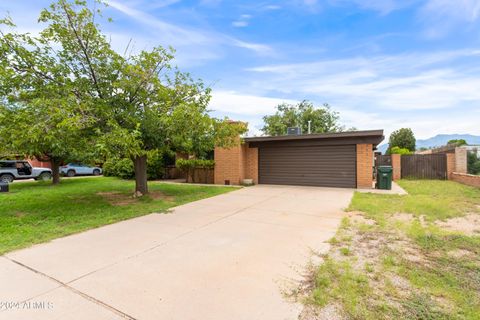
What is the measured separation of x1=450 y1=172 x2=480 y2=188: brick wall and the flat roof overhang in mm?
4083

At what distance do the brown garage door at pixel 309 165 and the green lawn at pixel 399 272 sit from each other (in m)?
5.67

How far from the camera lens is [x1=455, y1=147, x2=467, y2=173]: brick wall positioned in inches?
478

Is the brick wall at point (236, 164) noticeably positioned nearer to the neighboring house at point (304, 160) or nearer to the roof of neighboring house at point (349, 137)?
the neighboring house at point (304, 160)

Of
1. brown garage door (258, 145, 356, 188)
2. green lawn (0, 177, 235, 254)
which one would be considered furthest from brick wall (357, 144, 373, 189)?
green lawn (0, 177, 235, 254)

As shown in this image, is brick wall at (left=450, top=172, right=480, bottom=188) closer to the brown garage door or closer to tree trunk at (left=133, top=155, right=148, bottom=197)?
the brown garage door

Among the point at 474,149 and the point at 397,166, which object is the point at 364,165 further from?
the point at 474,149

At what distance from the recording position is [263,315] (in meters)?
2.12

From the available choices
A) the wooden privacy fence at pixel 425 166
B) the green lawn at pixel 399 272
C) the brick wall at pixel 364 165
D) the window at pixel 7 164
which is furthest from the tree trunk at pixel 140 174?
the wooden privacy fence at pixel 425 166

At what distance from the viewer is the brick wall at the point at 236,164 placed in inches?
486

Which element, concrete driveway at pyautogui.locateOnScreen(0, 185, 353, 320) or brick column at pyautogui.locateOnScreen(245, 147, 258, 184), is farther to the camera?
brick column at pyautogui.locateOnScreen(245, 147, 258, 184)

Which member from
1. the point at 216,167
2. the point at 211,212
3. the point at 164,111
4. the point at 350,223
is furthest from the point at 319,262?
the point at 216,167

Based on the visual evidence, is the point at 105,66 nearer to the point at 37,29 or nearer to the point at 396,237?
the point at 37,29

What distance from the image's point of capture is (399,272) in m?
2.87

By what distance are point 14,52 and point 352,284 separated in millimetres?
8473
